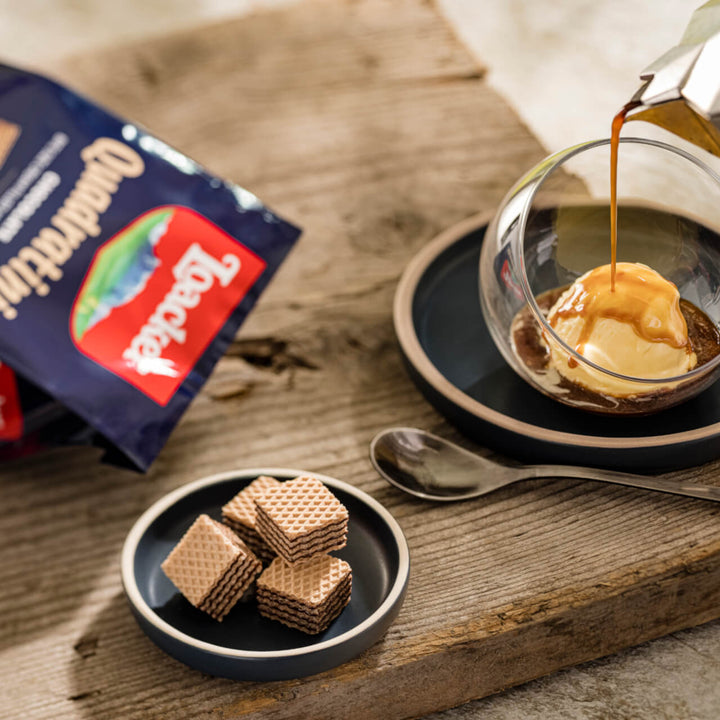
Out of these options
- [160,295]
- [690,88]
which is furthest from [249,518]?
[690,88]

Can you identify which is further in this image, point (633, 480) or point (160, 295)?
point (160, 295)

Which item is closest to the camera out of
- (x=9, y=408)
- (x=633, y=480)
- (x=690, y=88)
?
(x=690, y=88)

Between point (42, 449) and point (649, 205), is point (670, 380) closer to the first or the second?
point (649, 205)

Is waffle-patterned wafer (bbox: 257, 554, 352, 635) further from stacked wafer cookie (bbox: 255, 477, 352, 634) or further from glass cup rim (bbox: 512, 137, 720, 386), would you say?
glass cup rim (bbox: 512, 137, 720, 386)

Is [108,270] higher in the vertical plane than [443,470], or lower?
higher

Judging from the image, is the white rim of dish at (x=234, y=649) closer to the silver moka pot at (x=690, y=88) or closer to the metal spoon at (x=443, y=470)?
the metal spoon at (x=443, y=470)

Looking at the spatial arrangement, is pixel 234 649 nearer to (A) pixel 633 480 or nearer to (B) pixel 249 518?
(B) pixel 249 518
